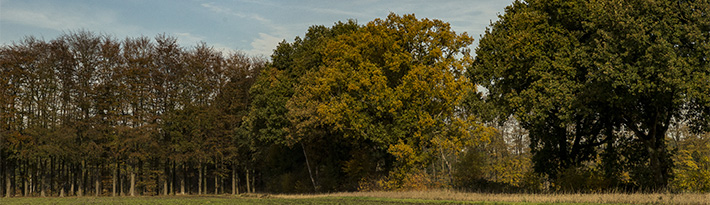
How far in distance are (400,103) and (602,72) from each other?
13566 millimetres

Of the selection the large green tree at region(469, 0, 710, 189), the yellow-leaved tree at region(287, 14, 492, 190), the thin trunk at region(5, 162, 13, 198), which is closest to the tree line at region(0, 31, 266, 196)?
the thin trunk at region(5, 162, 13, 198)

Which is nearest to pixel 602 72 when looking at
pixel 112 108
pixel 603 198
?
pixel 603 198

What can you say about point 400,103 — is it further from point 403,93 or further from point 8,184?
point 8,184

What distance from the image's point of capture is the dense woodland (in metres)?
28.0

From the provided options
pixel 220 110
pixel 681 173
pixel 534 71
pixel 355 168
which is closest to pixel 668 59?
pixel 534 71

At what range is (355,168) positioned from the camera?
1842 inches

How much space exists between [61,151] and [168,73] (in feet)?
43.5

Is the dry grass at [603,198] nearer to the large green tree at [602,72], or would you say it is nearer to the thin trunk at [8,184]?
the large green tree at [602,72]

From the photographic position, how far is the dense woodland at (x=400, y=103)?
2797 cm

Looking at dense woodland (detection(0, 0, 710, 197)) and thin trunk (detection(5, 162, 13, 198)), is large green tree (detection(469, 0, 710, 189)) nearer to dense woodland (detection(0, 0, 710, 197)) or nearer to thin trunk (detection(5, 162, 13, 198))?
dense woodland (detection(0, 0, 710, 197))

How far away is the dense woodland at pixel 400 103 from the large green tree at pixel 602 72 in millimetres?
108

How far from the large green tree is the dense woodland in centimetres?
11

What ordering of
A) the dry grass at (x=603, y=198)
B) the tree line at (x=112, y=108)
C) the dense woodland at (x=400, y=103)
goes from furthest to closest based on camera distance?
the tree line at (x=112, y=108) → the dense woodland at (x=400, y=103) → the dry grass at (x=603, y=198)

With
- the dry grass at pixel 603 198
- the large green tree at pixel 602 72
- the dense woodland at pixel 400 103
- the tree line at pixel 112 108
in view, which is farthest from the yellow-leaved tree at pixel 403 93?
the tree line at pixel 112 108
